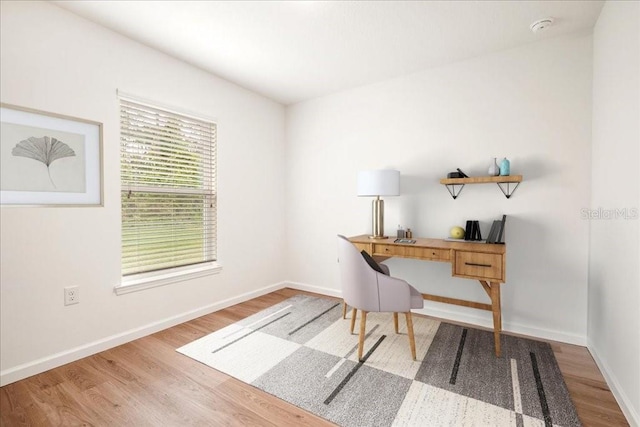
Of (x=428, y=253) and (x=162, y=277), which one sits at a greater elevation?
(x=428, y=253)

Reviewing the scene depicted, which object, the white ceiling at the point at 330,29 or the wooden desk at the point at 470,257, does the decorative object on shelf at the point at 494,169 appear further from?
the white ceiling at the point at 330,29

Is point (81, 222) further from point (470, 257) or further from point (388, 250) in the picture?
point (470, 257)

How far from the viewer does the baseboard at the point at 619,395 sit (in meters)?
1.42

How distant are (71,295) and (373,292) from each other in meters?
2.11

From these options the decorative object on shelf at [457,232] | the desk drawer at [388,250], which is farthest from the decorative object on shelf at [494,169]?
the desk drawer at [388,250]

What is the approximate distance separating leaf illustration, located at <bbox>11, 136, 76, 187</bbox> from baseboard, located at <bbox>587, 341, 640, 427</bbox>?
3561mm

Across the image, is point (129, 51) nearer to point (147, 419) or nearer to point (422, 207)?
point (147, 419)

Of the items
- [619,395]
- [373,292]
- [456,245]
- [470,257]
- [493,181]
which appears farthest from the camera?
[493,181]

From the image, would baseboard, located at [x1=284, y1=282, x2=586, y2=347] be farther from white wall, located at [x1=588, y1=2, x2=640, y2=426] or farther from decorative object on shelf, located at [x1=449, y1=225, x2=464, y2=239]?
decorative object on shelf, located at [x1=449, y1=225, x2=464, y2=239]

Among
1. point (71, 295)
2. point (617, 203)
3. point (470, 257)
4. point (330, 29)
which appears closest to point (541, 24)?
point (617, 203)

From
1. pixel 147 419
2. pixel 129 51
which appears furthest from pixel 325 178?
pixel 147 419

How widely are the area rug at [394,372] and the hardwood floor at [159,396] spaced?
0.10 meters

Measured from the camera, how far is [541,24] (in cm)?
212

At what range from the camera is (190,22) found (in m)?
2.13
